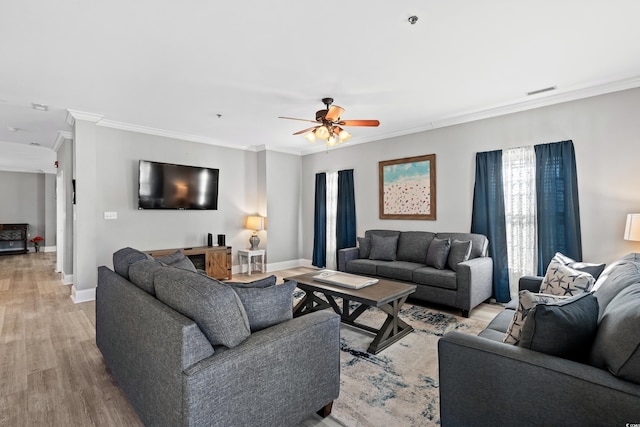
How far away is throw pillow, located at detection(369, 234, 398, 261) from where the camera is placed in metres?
4.85

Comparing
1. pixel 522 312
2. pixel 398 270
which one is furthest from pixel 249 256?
pixel 522 312

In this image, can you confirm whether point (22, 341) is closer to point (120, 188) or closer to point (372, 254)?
point (120, 188)

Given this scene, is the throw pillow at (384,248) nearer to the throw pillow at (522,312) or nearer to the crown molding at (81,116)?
the throw pillow at (522,312)

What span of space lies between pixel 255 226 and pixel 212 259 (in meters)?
1.15

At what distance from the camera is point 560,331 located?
51.1 inches

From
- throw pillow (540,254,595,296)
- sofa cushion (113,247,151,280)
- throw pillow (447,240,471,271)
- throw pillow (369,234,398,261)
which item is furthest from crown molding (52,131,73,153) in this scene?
throw pillow (540,254,595,296)

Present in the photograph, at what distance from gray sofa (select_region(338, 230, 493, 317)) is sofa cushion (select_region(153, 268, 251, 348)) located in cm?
292

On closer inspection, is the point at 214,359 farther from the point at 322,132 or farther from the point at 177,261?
the point at 322,132

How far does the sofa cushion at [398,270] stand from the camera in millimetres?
4172

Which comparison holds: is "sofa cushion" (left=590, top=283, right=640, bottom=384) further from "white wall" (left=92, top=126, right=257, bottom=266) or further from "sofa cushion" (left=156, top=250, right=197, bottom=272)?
"white wall" (left=92, top=126, right=257, bottom=266)

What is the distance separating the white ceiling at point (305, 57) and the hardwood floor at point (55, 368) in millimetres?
2637

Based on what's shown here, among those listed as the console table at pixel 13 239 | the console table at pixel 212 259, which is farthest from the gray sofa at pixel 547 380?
the console table at pixel 13 239

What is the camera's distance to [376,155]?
5.72 m

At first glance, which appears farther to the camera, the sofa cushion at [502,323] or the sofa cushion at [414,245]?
the sofa cushion at [414,245]
